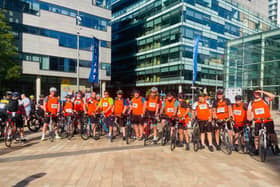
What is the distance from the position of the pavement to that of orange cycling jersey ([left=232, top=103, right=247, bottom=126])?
1076mm

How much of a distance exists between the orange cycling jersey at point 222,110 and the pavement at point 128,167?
4.10 feet

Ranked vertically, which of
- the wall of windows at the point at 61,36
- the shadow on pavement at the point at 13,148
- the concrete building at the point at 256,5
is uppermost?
the concrete building at the point at 256,5

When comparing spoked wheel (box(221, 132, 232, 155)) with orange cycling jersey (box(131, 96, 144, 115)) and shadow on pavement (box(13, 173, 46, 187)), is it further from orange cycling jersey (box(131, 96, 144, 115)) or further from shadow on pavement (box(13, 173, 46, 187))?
shadow on pavement (box(13, 173, 46, 187))

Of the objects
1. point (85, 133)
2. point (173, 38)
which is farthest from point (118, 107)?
point (173, 38)

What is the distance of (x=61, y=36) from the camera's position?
95.5ft

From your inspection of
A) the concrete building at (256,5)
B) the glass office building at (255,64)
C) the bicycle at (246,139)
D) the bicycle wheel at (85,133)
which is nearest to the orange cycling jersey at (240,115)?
the bicycle at (246,139)

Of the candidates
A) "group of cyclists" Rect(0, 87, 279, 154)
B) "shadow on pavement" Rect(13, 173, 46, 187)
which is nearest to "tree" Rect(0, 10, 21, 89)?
"group of cyclists" Rect(0, 87, 279, 154)

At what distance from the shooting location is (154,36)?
41656 mm

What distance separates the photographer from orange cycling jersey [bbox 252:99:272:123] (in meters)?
6.18

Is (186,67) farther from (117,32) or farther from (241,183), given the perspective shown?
(241,183)

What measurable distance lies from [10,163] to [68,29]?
27.6 m

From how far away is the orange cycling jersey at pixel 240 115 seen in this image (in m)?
6.82

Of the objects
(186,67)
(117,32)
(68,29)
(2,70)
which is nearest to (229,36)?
(186,67)

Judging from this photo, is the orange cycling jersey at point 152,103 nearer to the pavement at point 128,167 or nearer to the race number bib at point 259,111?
the pavement at point 128,167
